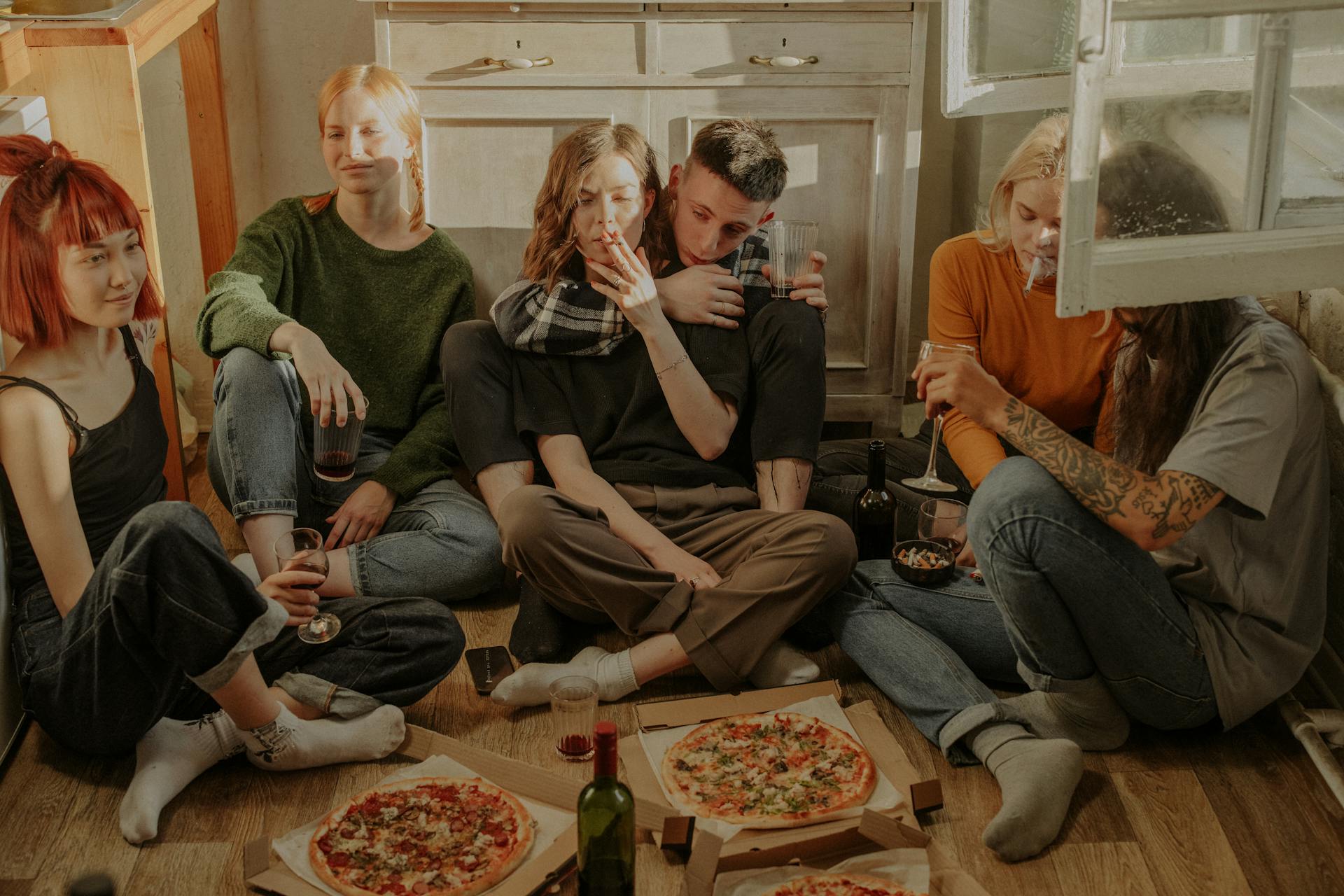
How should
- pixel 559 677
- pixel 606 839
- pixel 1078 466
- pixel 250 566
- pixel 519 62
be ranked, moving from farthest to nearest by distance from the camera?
pixel 519 62 → pixel 250 566 → pixel 559 677 → pixel 1078 466 → pixel 606 839

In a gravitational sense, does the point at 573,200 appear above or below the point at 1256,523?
above

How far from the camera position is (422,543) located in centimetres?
264

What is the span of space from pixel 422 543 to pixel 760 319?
0.83 meters

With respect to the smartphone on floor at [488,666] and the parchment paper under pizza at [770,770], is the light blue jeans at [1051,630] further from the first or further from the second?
the smartphone on floor at [488,666]

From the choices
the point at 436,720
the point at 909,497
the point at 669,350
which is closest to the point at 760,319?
the point at 669,350

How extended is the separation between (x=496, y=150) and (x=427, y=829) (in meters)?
1.81

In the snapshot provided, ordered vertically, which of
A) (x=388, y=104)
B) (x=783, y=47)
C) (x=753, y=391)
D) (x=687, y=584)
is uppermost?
(x=783, y=47)

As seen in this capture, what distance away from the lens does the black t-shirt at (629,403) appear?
258 centimetres

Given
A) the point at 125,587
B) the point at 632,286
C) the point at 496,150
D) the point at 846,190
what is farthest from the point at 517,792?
the point at 846,190

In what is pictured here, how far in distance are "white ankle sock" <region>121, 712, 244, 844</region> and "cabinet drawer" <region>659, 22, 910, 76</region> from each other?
6.15 ft

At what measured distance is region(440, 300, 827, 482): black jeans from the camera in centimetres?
255

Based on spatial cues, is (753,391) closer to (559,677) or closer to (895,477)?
(895,477)

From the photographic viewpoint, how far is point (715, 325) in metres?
2.59

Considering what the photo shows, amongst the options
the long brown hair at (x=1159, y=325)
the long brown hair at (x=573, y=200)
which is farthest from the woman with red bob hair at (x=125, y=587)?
the long brown hair at (x=1159, y=325)
